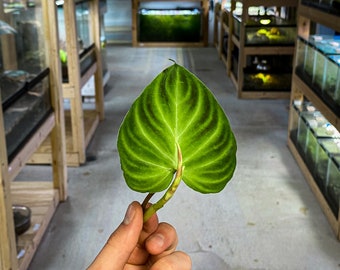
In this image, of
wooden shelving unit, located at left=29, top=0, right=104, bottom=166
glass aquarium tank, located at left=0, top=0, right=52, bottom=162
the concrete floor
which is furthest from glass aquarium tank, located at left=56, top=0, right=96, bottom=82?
glass aquarium tank, located at left=0, top=0, right=52, bottom=162

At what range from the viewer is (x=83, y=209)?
3.47 metres

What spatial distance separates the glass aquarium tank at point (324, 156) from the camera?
3.42 meters

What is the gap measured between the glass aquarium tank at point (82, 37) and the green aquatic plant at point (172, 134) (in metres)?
3.71

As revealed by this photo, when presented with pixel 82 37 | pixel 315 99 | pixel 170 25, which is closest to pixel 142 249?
pixel 315 99

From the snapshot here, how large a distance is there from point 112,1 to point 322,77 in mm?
11682

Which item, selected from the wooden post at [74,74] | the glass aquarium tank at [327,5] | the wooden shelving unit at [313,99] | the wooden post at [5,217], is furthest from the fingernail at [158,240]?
the wooden post at [74,74]

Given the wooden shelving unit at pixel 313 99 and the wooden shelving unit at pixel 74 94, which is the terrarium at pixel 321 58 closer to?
the wooden shelving unit at pixel 313 99

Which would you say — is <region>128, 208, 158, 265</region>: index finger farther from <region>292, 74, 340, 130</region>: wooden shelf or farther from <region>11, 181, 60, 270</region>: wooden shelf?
<region>292, 74, 340, 130</region>: wooden shelf

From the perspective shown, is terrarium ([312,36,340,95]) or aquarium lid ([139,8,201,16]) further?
aquarium lid ([139,8,201,16])

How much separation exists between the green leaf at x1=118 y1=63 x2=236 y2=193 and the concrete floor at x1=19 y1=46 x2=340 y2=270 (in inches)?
94.5

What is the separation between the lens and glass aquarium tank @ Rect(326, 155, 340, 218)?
10.6 ft

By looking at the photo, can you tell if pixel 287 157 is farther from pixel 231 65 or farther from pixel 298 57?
pixel 231 65

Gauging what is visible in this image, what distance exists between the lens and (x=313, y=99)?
3830mm

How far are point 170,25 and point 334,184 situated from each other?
7.01m
